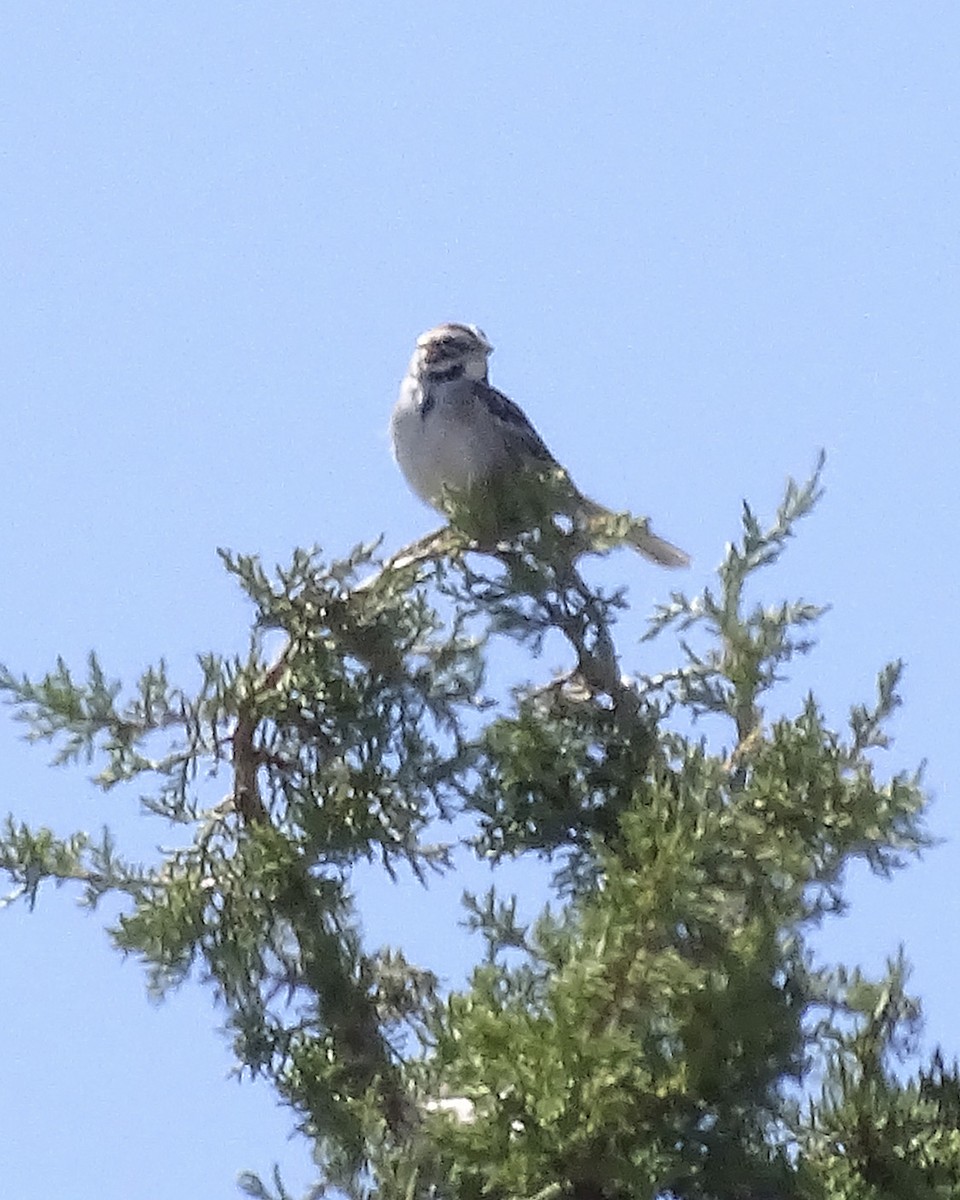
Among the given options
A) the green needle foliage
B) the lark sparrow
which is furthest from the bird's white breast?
the green needle foliage

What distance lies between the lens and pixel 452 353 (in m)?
4.65

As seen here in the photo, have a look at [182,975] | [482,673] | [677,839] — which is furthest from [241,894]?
[677,839]

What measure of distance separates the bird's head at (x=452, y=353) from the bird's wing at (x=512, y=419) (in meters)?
0.18

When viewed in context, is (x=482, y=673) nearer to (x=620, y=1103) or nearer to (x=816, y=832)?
(x=816, y=832)

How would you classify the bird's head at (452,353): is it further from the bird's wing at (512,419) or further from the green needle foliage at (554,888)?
the green needle foliage at (554,888)

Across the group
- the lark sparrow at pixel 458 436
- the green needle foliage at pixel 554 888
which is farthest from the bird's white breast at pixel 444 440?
the green needle foliage at pixel 554 888

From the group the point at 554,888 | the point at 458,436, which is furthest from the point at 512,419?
the point at 554,888

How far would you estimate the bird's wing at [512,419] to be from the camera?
417 centimetres

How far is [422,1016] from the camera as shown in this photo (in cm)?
231

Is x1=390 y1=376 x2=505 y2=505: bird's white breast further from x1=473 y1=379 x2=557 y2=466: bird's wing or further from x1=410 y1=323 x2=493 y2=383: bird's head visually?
x1=410 y1=323 x2=493 y2=383: bird's head

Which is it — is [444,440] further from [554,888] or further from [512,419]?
[554,888]

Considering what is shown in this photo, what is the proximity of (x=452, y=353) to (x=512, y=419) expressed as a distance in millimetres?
469

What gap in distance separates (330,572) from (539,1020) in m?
0.82

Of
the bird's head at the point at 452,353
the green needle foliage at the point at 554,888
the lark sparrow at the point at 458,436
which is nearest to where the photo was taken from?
the green needle foliage at the point at 554,888
